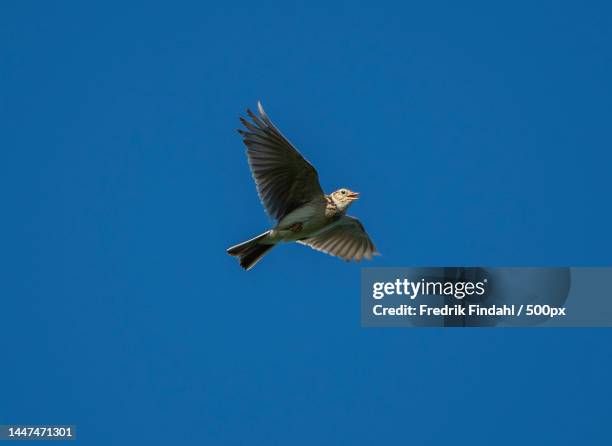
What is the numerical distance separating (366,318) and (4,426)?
558 centimetres

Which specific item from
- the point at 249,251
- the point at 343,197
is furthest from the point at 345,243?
the point at 249,251

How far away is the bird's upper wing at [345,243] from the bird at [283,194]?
3.14 ft

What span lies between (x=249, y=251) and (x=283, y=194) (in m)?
0.82

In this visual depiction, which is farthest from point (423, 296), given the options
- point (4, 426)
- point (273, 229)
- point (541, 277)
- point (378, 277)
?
point (4, 426)

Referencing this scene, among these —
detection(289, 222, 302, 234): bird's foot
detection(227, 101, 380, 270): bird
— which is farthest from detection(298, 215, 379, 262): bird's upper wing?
detection(289, 222, 302, 234): bird's foot

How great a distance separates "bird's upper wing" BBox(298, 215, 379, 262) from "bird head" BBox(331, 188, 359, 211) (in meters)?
1.33

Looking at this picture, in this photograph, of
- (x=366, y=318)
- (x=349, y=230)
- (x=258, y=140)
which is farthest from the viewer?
(x=366, y=318)

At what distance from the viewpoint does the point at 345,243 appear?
56.4 ft

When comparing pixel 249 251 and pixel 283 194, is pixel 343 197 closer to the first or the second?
pixel 283 194

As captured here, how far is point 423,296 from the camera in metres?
19.5

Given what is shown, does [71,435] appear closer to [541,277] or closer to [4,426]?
[4,426]

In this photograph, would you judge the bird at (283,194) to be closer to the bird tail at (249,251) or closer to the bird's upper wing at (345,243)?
the bird tail at (249,251)

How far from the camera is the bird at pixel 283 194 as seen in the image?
15047 millimetres

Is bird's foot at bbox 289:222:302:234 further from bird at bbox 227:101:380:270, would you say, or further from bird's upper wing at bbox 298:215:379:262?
bird's upper wing at bbox 298:215:379:262
